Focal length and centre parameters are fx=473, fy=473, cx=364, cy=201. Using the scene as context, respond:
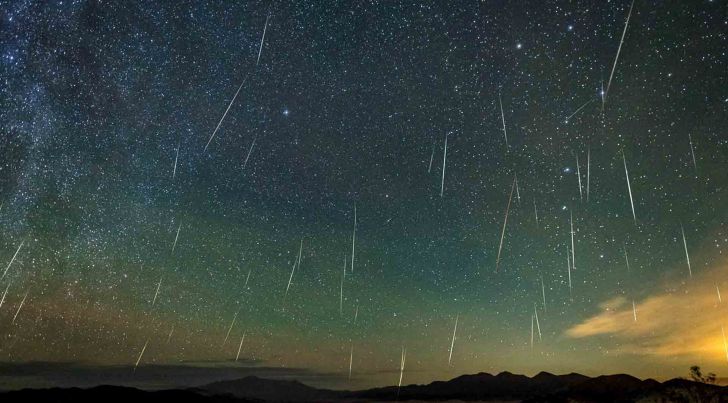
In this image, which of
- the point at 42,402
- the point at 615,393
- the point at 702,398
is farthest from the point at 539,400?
the point at 42,402

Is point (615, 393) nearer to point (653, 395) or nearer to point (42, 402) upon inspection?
point (653, 395)

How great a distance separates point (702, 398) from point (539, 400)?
45889 millimetres

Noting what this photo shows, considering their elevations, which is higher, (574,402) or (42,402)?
(574,402)

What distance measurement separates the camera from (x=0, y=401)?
193750mm

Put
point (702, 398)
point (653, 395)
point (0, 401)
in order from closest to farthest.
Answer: point (702, 398) < point (653, 395) < point (0, 401)

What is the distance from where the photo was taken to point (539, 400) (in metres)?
148

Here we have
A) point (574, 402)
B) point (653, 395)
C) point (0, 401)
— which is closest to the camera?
point (653, 395)

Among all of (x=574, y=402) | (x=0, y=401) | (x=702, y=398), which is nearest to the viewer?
(x=702, y=398)

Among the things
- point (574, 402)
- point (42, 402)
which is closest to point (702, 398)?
point (574, 402)

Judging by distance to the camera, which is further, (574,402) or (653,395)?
(574,402)

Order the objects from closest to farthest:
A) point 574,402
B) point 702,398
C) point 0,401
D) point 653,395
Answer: point 702,398, point 653,395, point 574,402, point 0,401

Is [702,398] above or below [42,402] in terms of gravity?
above

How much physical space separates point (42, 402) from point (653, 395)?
746ft

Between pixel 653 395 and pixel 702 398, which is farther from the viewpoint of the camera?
pixel 653 395
